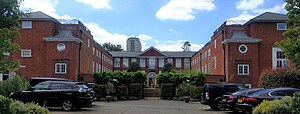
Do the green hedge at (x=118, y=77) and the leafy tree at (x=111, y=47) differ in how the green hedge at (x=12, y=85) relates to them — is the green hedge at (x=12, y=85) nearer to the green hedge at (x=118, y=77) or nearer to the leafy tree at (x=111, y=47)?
the green hedge at (x=118, y=77)

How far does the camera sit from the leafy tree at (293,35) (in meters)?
13.8

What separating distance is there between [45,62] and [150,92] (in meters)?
15.2

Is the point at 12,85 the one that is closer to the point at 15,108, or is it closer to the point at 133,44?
the point at 15,108

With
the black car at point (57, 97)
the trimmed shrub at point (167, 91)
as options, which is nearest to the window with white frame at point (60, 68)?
the trimmed shrub at point (167, 91)

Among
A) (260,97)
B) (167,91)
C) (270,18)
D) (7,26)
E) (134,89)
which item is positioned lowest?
(167,91)

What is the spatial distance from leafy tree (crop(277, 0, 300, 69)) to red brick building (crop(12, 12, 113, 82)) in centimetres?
3019

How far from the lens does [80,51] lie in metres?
44.6

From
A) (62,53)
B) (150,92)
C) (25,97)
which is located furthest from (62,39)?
(25,97)

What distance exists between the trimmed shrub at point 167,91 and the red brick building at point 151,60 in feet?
139

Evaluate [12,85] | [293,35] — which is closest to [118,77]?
[12,85]

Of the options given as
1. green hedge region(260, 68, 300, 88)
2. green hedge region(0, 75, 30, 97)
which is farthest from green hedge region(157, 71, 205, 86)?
green hedge region(0, 75, 30, 97)

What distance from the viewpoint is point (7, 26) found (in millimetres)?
10031

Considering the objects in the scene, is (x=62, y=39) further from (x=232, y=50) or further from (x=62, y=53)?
(x=232, y=50)

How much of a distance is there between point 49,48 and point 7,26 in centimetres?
3332
